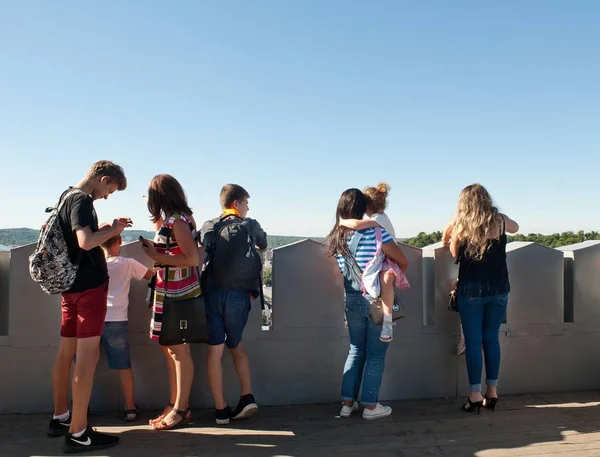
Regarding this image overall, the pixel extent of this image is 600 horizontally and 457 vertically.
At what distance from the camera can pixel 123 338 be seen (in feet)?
12.1

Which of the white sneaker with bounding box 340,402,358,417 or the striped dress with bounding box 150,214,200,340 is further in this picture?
the white sneaker with bounding box 340,402,358,417

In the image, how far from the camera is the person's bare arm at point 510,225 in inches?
153

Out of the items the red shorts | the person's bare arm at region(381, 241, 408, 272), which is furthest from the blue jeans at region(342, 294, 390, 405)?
the red shorts

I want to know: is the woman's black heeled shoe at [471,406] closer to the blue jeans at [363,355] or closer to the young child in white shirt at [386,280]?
the blue jeans at [363,355]

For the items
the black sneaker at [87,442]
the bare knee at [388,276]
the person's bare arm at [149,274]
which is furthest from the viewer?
the person's bare arm at [149,274]

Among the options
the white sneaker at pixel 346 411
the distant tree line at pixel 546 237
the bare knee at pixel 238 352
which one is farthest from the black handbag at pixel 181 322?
the distant tree line at pixel 546 237

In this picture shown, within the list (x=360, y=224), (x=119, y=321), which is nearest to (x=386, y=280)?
(x=360, y=224)

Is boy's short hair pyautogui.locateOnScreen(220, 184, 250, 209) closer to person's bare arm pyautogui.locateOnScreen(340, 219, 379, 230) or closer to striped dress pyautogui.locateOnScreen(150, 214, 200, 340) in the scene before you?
striped dress pyautogui.locateOnScreen(150, 214, 200, 340)

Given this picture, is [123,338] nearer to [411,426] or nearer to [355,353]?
[355,353]

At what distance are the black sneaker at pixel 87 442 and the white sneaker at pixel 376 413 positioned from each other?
5.75ft

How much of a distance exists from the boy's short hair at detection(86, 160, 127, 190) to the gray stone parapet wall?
688 millimetres

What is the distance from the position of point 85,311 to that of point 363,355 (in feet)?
6.48

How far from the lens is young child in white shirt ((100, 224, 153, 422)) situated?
12.0 feet

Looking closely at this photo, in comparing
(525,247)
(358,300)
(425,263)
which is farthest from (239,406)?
(525,247)
